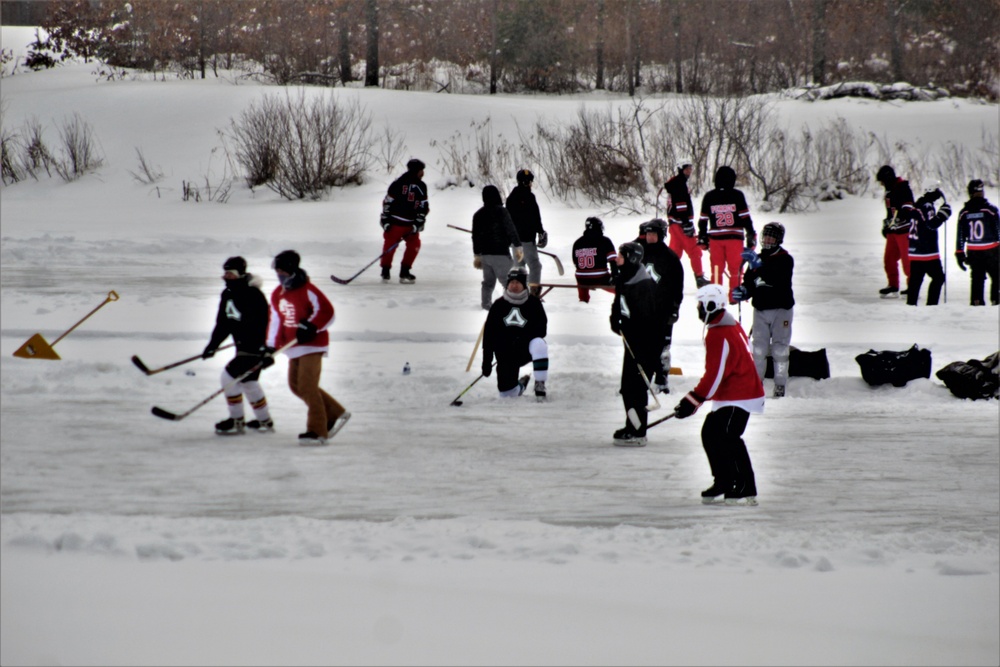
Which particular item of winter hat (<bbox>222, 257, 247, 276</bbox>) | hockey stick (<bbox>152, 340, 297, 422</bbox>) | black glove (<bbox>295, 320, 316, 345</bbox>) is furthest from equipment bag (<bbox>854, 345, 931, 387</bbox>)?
winter hat (<bbox>222, 257, 247, 276</bbox>)

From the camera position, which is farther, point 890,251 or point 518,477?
point 890,251

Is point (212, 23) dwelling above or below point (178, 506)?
above

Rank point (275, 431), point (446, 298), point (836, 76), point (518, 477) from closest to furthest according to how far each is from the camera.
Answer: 1. point (518, 477)
2. point (275, 431)
3. point (446, 298)
4. point (836, 76)

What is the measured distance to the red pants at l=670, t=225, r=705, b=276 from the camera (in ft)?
43.1

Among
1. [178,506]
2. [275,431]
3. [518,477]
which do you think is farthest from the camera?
[275,431]

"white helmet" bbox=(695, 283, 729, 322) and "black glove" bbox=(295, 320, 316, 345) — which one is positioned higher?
"white helmet" bbox=(695, 283, 729, 322)

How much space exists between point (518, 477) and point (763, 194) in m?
15.5

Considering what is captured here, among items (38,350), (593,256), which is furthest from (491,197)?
(38,350)

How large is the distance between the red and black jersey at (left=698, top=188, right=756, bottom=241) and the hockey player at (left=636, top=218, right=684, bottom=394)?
3.14 meters

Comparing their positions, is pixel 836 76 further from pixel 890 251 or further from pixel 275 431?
pixel 275 431

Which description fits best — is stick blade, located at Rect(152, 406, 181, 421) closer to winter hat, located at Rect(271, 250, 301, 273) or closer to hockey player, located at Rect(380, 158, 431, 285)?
winter hat, located at Rect(271, 250, 301, 273)

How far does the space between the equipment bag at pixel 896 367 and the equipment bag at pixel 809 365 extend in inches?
10.6

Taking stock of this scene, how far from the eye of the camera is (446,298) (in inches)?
512

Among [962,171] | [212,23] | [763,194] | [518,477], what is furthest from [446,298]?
[212,23]
